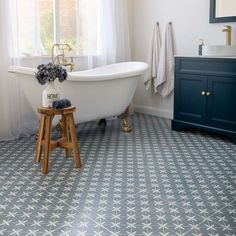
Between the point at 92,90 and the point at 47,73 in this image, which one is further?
the point at 92,90

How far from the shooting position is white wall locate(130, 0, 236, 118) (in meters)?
4.23

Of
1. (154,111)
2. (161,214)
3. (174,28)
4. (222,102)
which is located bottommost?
(161,214)

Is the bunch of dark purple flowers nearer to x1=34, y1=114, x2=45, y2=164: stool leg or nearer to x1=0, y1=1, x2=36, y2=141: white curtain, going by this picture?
x1=34, y1=114, x2=45, y2=164: stool leg

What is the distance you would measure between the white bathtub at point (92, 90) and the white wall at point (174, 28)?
774 millimetres

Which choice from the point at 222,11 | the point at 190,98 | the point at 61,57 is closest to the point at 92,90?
the point at 61,57

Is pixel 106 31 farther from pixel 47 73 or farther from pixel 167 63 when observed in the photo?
pixel 47 73

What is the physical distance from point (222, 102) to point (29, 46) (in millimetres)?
2160

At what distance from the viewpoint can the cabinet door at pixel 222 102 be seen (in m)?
3.57

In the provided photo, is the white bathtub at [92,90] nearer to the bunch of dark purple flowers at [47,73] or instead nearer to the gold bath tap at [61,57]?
the gold bath tap at [61,57]

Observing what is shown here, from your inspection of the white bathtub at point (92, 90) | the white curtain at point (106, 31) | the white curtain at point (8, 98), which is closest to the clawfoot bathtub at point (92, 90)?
the white bathtub at point (92, 90)

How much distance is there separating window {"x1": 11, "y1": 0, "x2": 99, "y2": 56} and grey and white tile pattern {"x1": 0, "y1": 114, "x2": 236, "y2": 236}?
1092 mm

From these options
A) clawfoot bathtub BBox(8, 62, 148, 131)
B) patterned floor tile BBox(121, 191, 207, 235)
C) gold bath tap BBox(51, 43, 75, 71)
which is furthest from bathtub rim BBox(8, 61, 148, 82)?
patterned floor tile BBox(121, 191, 207, 235)

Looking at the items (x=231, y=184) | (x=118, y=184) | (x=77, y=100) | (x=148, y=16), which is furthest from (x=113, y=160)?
(x=148, y=16)

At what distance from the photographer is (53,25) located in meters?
4.27
